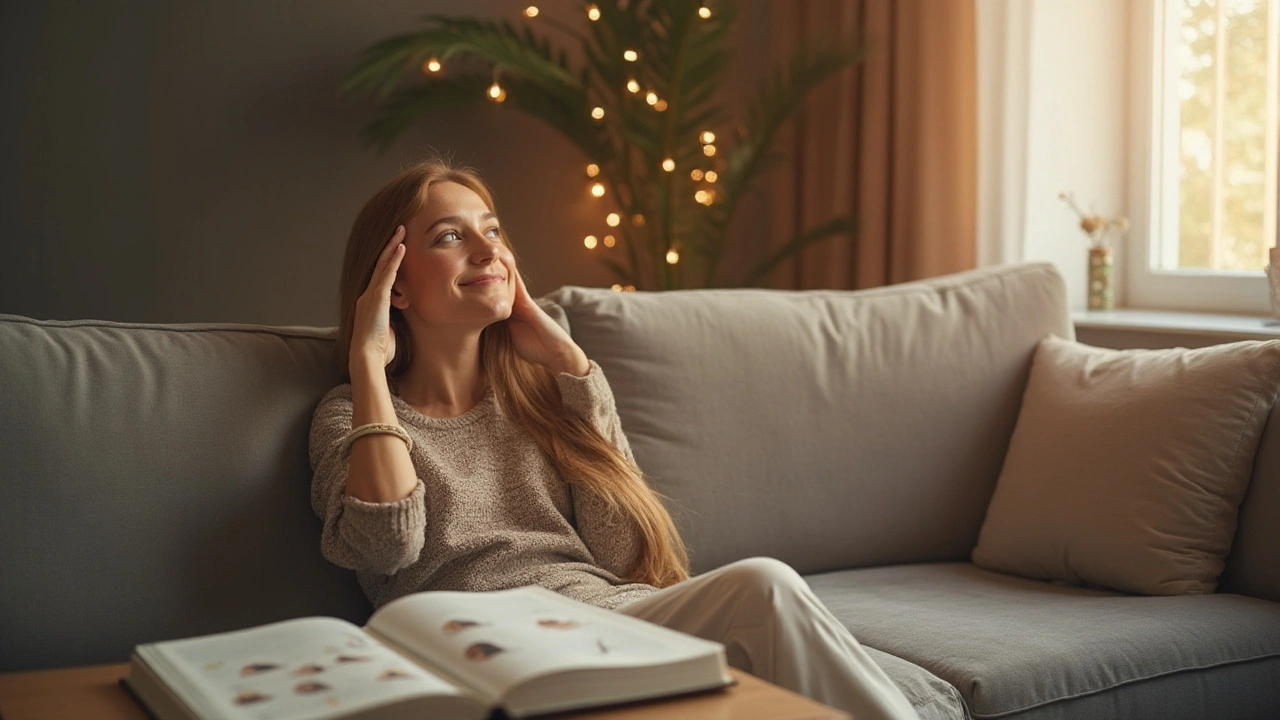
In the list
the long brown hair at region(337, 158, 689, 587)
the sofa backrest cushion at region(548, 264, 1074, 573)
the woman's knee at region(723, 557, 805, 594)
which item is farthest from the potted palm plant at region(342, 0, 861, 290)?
the woman's knee at region(723, 557, 805, 594)

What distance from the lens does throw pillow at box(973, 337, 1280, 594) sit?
2.06 metres

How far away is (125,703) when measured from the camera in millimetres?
1160

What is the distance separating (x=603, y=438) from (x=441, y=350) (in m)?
0.28

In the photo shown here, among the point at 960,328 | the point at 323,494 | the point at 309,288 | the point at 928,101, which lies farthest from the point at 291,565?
the point at 928,101

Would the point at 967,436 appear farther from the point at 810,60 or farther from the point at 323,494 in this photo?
the point at 810,60

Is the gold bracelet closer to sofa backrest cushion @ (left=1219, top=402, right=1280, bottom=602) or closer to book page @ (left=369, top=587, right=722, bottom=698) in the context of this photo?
book page @ (left=369, top=587, right=722, bottom=698)

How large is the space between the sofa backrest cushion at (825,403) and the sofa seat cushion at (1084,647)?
0.22m

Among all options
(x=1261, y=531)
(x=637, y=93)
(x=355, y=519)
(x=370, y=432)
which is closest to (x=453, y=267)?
(x=370, y=432)

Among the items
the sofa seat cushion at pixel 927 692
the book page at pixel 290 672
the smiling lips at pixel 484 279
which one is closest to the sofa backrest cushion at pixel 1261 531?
the sofa seat cushion at pixel 927 692

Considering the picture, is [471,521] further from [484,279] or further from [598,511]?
[484,279]

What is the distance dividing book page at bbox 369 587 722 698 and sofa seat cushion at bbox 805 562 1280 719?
0.74m

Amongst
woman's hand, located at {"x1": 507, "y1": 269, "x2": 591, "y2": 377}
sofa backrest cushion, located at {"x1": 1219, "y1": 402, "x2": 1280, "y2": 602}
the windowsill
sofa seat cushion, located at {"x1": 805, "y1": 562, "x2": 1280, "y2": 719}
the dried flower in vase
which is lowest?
sofa seat cushion, located at {"x1": 805, "y1": 562, "x2": 1280, "y2": 719}

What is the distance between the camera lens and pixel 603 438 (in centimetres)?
196

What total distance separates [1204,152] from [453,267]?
2.16 metres
